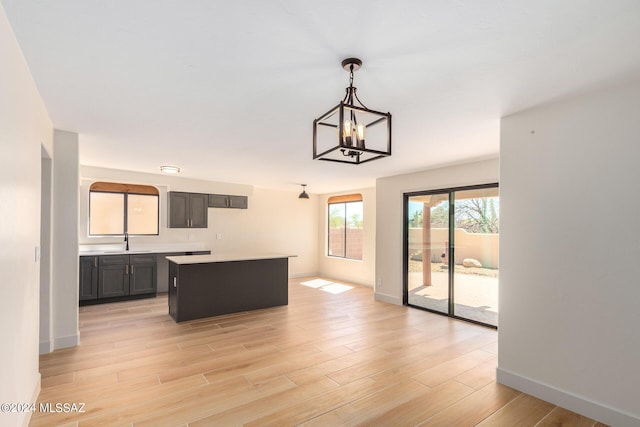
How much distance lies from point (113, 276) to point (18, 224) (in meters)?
4.31

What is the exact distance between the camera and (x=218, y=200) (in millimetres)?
Answer: 7121

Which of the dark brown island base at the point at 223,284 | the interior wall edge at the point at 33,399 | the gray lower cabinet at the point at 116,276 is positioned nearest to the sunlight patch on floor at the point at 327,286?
the dark brown island base at the point at 223,284

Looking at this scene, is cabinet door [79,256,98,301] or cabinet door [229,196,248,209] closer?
cabinet door [79,256,98,301]

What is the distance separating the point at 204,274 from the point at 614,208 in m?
4.66

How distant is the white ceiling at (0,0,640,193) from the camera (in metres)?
1.54

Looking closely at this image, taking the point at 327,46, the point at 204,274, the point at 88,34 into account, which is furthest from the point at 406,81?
the point at 204,274

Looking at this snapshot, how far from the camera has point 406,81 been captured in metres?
2.25

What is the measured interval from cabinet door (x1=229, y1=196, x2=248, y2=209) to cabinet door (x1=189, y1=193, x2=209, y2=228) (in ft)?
1.78

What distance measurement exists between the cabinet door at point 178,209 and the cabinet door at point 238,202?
0.94 m

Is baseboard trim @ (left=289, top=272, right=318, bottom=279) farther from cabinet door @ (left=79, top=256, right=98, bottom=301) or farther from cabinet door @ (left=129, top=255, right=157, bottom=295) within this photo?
cabinet door @ (left=79, top=256, right=98, bottom=301)

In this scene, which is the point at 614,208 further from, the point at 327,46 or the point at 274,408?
the point at 274,408

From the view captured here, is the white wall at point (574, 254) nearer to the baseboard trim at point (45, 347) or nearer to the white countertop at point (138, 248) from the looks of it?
the baseboard trim at point (45, 347)

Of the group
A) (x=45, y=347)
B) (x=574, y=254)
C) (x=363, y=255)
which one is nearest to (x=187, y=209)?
(x=45, y=347)

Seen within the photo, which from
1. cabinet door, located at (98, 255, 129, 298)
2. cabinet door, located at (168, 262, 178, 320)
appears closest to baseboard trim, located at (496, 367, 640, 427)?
cabinet door, located at (168, 262, 178, 320)
